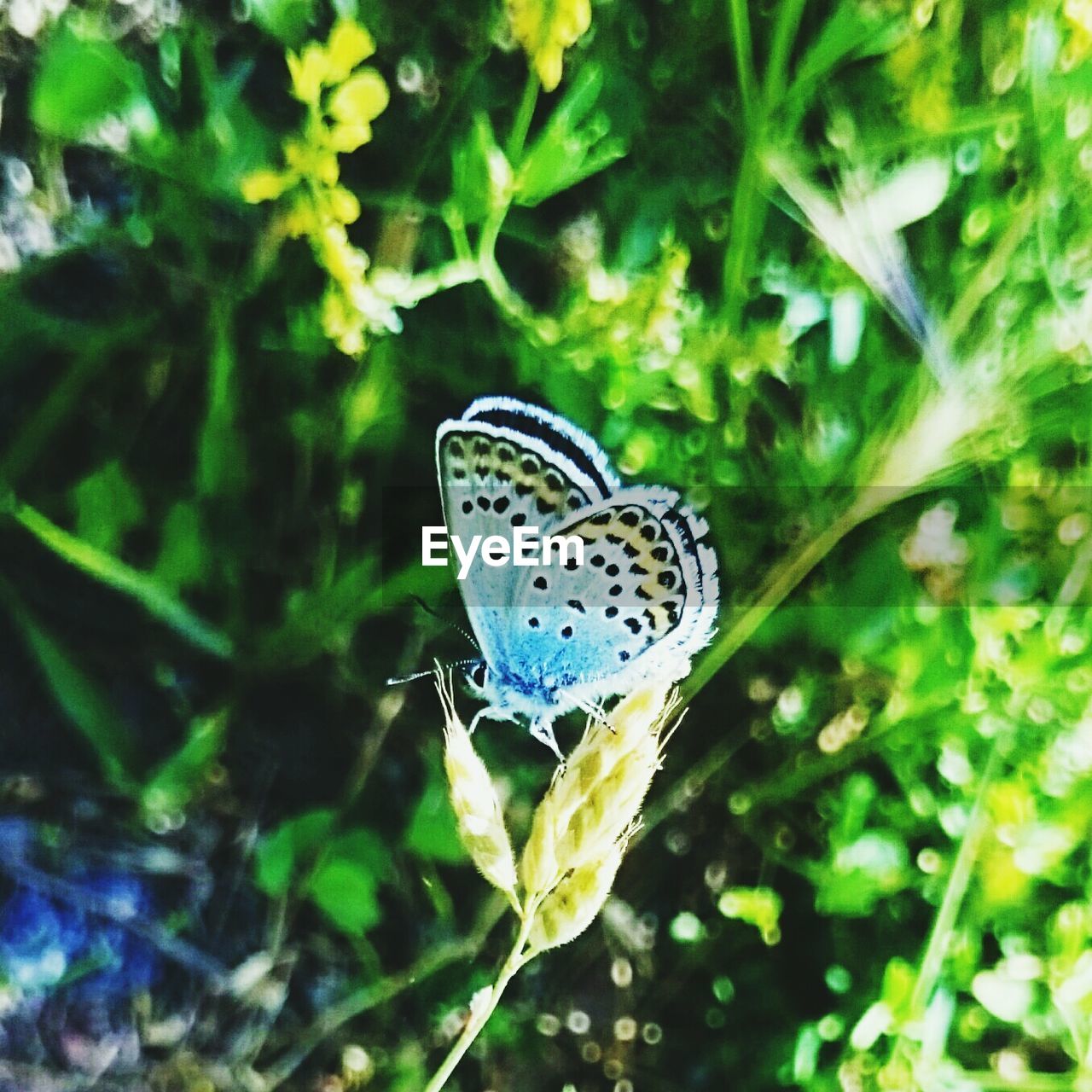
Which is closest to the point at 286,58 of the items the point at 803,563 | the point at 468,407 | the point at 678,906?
the point at 468,407

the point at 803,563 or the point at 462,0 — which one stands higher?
the point at 462,0

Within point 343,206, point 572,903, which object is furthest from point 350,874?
point 343,206

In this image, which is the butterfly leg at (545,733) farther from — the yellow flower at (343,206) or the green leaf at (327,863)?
the yellow flower at (343,206)

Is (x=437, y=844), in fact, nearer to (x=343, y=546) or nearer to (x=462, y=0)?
(x=343, y=546)

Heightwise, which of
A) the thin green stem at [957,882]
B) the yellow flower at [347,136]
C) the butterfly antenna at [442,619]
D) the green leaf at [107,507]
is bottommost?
the thin green stem at [957,882]

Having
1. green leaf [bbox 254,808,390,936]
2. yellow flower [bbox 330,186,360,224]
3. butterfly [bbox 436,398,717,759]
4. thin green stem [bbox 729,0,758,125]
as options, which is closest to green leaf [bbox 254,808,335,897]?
green leaf [bbox 254,808,390,936]

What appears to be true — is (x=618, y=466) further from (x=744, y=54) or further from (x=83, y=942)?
(x=83, y=942)

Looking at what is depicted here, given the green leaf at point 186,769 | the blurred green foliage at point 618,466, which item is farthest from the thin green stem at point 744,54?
the green leaf at point 186,769
